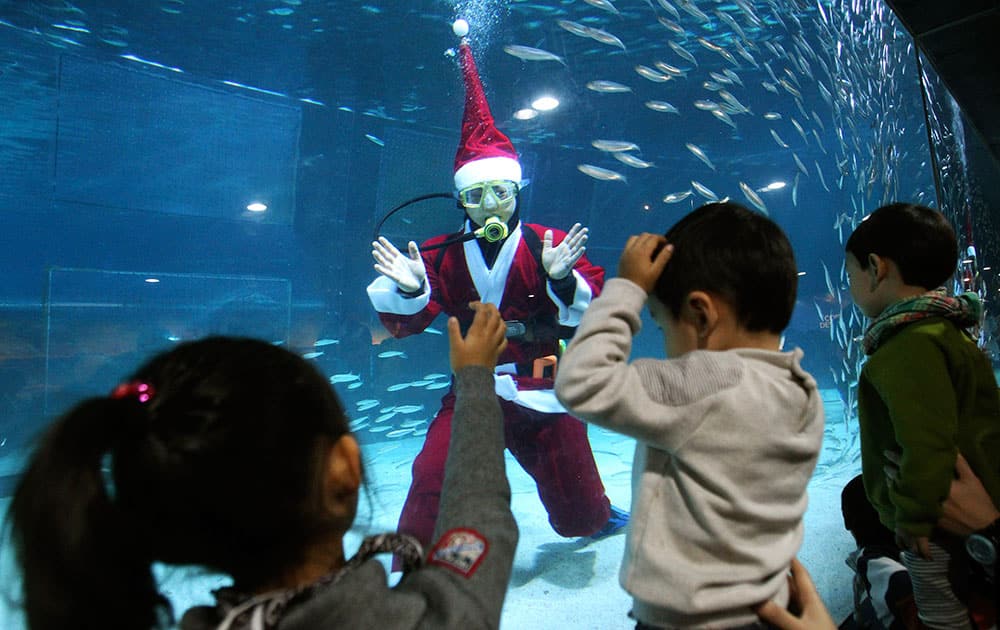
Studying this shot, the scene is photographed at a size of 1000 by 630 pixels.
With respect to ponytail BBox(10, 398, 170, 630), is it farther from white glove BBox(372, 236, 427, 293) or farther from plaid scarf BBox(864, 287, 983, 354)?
plaid scarf BBox(864, 287, 983, 354)

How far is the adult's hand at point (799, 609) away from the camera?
3.40 ft

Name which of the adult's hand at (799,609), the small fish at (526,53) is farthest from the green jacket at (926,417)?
the small fish at (526,53)

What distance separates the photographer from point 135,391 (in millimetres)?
732

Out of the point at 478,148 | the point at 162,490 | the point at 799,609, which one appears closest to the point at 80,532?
the point at 162,490

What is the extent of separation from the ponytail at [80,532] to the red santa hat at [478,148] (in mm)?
2002

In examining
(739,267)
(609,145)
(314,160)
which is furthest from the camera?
(314,160)

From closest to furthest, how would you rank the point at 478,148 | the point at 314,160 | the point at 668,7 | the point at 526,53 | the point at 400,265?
the point at 400,265, the point at 478,148, the point at 526,53, the point at 668,7, the point at 314,160

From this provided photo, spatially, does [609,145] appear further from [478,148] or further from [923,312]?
[923,312]

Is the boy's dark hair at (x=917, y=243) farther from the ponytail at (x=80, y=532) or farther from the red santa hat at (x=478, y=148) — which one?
the ponytail at (x=80, y=532)

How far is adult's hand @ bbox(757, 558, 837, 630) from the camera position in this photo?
1035mm

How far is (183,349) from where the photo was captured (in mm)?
806

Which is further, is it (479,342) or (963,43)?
(963,43)

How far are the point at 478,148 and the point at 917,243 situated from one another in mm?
1737

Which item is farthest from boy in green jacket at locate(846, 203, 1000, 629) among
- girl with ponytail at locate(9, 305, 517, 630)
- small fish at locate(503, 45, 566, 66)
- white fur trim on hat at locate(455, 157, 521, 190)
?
small fish at locate(503, 45, 566, 66)
